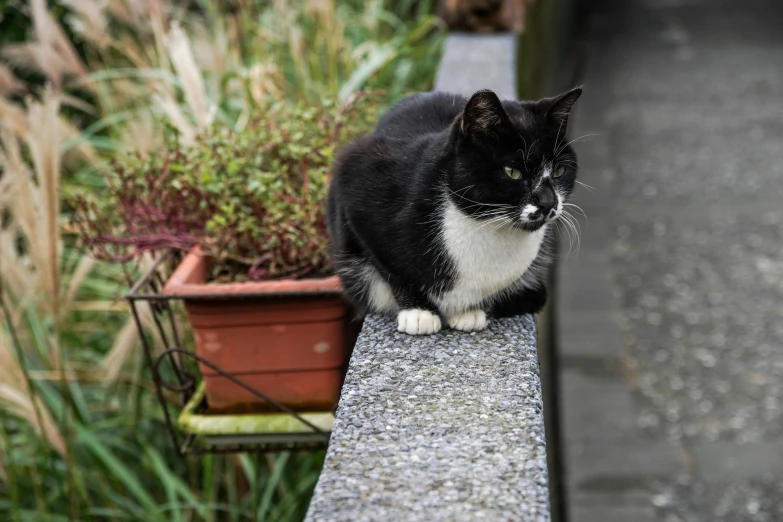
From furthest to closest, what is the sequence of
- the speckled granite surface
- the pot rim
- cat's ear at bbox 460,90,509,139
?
1. the pot rim
2. cat's ear at bbox 460,90,509,139
3. the speckled granite surface

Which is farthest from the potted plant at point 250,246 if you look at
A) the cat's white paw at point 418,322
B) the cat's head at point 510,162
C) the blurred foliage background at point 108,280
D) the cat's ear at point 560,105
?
the cat's ear at point 560,105

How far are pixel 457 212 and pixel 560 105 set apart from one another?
272mm

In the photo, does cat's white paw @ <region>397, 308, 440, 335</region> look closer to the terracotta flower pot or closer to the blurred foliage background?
the terracotta flower pot

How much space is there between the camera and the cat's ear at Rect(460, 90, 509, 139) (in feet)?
5.42

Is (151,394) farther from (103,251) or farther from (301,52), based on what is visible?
(301,52)

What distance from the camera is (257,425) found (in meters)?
2.24

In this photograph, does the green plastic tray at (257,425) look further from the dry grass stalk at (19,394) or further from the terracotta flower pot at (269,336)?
the dry grass stalk at (19,394)

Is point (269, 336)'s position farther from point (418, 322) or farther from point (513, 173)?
point (513, 173)

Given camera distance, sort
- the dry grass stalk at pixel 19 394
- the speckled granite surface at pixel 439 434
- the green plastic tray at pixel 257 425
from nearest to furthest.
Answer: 1. the speckled granite surface at pixel 439 434
2. the green plastic tray at pixel 257 425
3. the dry grass stalk at pixel 19 394

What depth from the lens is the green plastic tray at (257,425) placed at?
88.3 inches

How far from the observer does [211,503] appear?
2633 millimetres

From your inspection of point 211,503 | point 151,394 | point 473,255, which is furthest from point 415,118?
point 151,394

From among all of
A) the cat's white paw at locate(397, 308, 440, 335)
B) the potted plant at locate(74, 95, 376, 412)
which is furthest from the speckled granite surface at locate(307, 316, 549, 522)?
the potted plant at locate(74, 95, 376, 412)

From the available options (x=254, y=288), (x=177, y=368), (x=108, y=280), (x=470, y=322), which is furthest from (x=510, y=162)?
(x=108, y=280)
